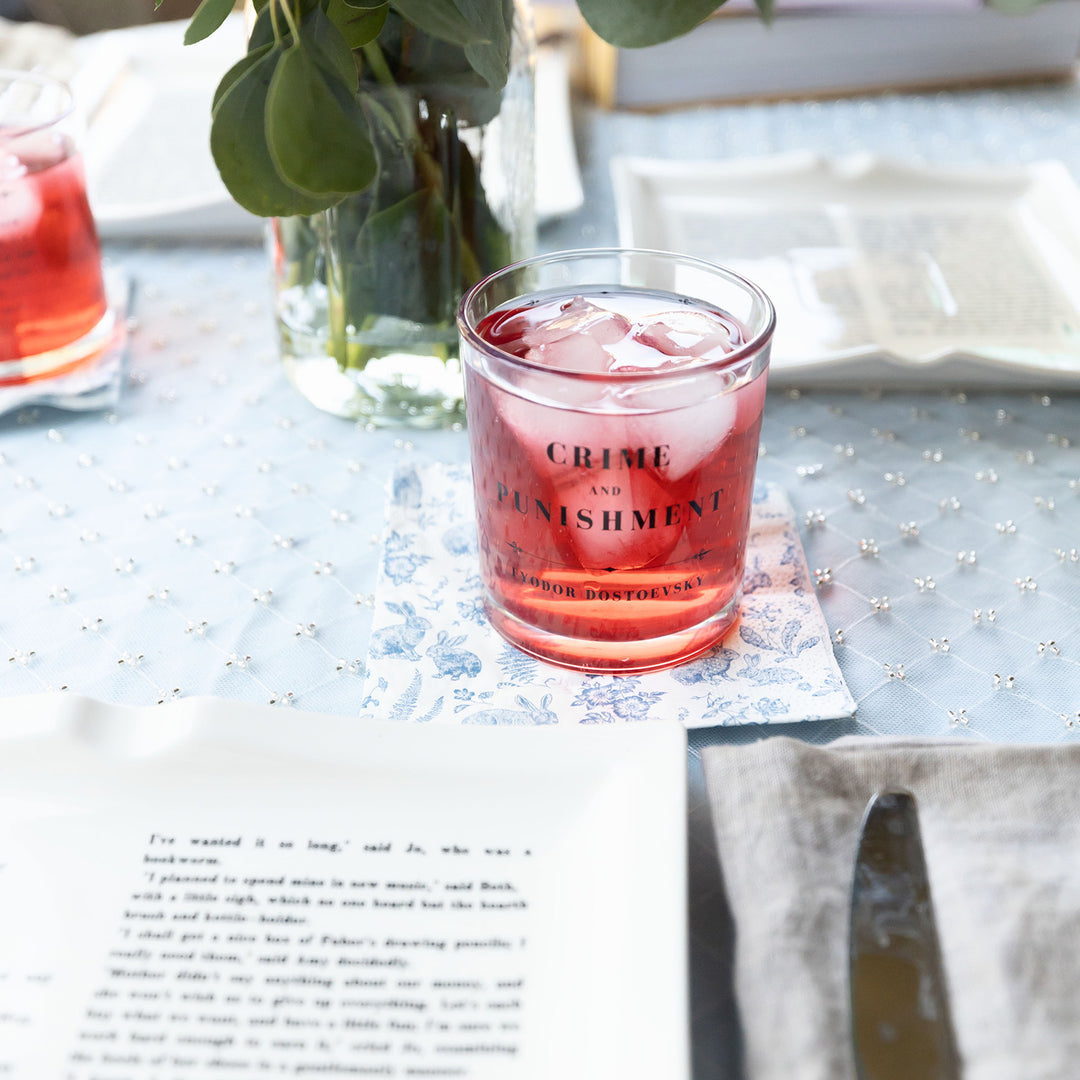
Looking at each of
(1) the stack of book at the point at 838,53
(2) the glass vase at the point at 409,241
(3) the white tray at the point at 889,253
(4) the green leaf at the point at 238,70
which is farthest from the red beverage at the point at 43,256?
(1) the stack of book at the point at 838,53

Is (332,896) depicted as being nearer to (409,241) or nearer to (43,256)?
(409,241)

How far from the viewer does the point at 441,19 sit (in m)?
0.38

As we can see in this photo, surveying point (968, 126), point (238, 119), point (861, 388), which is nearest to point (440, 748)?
point (238, 119)

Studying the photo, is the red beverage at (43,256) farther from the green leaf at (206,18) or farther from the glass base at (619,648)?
the glass base at (619,648)

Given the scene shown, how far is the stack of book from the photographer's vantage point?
39.1 inches

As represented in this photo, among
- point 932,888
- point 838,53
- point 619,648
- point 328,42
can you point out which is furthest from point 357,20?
point 838,53

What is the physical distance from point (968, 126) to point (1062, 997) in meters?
0.89

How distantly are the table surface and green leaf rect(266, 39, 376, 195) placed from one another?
0.62ft

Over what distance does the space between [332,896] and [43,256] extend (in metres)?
0.41

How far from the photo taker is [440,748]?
36 centimetres

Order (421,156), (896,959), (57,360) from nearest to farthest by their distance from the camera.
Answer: (896,959) < (421,156) < (57,360)

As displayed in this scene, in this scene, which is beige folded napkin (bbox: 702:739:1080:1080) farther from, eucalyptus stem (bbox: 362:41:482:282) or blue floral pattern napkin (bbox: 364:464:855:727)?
eucalyptus stem (bbox: 362:41:482:282)

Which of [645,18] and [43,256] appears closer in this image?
[645,18]

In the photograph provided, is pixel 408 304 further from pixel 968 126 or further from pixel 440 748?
pixel 968 126
